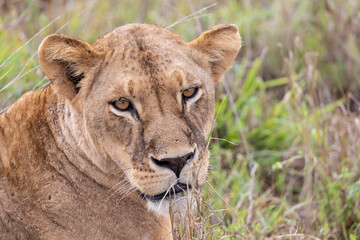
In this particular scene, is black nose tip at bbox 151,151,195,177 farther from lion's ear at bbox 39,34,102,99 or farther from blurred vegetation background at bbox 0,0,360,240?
lion's ear at bbox 39,34,102,99

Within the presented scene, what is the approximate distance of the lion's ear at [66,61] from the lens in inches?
125

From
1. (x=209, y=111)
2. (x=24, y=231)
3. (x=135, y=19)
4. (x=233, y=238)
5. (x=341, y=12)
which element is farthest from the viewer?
(x=135, y=19)

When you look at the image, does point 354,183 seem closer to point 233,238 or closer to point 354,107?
point 233,238

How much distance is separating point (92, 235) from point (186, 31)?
403cm

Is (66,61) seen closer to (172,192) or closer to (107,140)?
(107,140)

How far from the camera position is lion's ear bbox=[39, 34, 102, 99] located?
3188 mm

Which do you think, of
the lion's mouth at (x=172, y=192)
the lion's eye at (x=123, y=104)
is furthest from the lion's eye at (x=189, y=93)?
the lion's mouth at (x=172, y=192)

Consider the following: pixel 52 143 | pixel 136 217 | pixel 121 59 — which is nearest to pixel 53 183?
pixel 52 143

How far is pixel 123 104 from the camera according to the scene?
321 centimetres

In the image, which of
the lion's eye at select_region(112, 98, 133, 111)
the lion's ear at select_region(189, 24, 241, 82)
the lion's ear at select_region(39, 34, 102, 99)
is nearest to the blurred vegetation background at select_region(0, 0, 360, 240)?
the lion's ear at select_region(189, 24, 241, 82)

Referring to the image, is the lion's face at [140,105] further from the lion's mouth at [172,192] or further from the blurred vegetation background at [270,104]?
the blurred vegetation background at [270,104]

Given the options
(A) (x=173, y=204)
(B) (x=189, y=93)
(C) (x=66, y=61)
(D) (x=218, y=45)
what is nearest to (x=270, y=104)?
(D) (x=218, y=45)

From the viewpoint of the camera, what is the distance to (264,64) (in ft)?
24.2

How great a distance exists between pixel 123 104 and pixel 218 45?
0.81 metres
